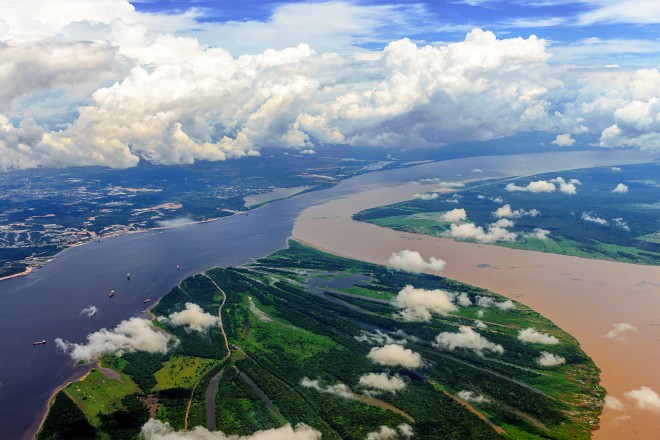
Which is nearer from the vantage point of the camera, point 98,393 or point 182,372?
point 98,393

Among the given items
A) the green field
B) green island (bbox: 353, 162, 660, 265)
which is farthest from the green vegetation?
green island (bbox: 353, 162, 660, 265)

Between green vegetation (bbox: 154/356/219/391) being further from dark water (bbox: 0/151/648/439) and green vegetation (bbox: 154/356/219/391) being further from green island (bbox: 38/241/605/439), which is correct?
dark water (bbox: 0/151/648/439)

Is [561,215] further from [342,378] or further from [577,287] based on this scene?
[342,378]

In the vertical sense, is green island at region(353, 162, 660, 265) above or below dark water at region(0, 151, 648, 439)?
above

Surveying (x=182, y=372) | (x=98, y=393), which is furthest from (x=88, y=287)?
(x=98, y=393)

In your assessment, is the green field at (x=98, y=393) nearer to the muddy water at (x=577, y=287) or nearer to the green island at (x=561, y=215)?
the muddy water at (x=577, y=287)

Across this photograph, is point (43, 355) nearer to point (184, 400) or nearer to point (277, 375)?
point (184, 400)
